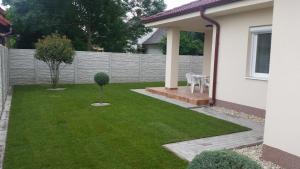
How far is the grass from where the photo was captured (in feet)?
14.6

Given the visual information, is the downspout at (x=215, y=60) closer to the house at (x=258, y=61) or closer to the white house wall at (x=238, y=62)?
the house at (x=258, y=61)

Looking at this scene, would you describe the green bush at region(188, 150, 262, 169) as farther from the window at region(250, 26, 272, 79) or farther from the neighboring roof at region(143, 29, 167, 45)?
the neighboring roof at region(143, 29, 167, 45)

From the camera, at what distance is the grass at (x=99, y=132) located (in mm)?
4445

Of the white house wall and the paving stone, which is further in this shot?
the white house wall

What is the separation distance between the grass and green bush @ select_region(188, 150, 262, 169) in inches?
85.3

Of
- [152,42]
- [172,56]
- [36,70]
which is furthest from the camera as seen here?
[152,42]

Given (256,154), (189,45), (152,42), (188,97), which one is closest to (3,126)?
(256,154)

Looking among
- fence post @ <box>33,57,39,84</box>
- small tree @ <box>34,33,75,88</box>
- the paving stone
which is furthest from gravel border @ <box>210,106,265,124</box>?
fence post @ <box>33,57,39,84</box>

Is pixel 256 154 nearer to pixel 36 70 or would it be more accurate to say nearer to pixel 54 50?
pixel 54 50

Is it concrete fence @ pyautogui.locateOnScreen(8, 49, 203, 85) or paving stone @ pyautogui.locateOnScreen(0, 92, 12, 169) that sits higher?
concrete fence @ pyautogui.locateOnScreen(8, 49, 203, 85)

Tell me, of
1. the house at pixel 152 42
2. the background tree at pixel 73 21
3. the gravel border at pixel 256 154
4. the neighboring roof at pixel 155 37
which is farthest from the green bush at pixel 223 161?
the neighboring roof at pixel 155 37

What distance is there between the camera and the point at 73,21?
61.1 feet

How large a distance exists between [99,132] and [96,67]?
33.4ft

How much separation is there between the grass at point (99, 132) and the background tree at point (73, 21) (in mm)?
8372
